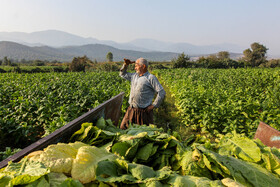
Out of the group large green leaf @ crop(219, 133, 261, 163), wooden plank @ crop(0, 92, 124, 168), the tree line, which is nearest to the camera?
wooden plank @ crop(0, 92, 124, 168)

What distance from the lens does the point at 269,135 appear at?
2814 mm

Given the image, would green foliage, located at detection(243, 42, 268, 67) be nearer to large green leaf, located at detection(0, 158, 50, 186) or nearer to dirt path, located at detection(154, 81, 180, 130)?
dirt path, located at detection(154, 81, 180, 130)

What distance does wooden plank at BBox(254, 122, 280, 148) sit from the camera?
2619 millimetres

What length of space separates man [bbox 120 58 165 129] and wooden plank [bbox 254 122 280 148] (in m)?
1.89

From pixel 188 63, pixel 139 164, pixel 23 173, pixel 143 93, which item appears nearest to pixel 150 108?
pixel 143 93

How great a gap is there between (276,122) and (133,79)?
13.7 feet

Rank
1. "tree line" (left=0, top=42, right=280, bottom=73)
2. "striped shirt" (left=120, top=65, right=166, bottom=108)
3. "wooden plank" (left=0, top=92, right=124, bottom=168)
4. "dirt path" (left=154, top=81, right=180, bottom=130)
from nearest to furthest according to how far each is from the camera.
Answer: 1. "wooden plank" (left=0, top=92, right=124, bottom=168)
2. "striped shirt" (left=120, top=65, right=166, bottom=108)
3. "dirt path" (left=154, top=81, right=180, bottom=130)
4. "tree line" (left=0, top=42, right=280, bottom=73)

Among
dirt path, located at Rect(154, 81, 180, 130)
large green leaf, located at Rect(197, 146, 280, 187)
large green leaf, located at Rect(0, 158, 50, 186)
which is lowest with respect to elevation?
dirt path, located at Rect(154, 81, 180, 130)

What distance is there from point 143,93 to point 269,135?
2401mm

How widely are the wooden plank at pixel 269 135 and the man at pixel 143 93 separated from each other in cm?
189

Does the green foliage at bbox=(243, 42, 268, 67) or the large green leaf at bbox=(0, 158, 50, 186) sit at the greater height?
the green foliage at bbox=(243, 42, 268, 67)

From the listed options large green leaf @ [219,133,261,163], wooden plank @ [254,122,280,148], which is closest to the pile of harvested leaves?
large green leaf @ [219,133,261,163]

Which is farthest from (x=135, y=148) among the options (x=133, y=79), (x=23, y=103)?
(x=23, y=103)

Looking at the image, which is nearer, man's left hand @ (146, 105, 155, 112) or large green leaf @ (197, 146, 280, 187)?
large green leaf @ (197, 146, 280, 187)
